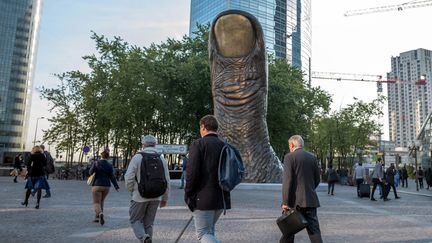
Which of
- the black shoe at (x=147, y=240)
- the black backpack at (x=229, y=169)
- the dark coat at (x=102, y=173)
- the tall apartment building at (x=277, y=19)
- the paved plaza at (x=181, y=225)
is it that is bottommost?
the paved plaza at (x=181, y=225)

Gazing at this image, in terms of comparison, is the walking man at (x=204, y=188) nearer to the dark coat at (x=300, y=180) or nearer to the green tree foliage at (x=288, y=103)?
the dark coat at (x=300, y=180)

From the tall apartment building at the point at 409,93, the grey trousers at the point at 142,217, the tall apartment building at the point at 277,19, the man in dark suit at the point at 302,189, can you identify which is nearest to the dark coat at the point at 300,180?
the man in dark suit at the point at 302,189

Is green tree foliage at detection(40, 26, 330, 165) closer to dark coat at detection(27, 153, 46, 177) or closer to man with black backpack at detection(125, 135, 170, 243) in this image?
dark coat at detection(27, 153, 46, 177)

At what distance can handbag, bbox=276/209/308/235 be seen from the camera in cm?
494

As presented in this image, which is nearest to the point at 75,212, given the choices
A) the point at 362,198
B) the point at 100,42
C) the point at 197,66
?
the point at 362,198

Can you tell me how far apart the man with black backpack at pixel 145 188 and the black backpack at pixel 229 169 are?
1.39 m

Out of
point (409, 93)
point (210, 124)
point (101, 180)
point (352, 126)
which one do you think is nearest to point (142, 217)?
point (210, 124)

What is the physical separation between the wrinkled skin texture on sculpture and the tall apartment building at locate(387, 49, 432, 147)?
84.2 m

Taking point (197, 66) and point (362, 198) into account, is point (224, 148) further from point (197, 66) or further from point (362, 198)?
point (197, 66)

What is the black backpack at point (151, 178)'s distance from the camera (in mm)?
5102

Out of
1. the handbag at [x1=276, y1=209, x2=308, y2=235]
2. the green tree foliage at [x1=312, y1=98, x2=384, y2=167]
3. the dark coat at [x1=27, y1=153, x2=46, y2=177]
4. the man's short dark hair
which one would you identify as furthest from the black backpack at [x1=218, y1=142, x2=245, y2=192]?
the green tree foliage at [x1=312, y1=98, x2=384, y2=167]

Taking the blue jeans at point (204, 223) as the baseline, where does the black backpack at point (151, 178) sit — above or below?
above

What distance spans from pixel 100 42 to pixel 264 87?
1857 cm

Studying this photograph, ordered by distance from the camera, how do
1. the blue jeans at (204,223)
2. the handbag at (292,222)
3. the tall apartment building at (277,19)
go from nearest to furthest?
the blue jeans at (204,223) < the handbag at (292,222) < the tall apartment building at (277,19)
